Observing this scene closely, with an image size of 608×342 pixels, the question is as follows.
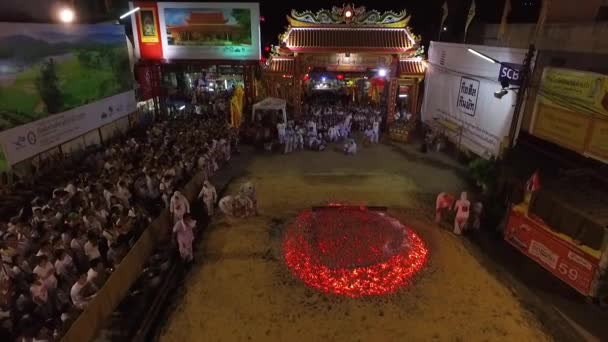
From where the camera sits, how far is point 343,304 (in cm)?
709

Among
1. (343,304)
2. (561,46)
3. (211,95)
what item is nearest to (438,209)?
(343,304)

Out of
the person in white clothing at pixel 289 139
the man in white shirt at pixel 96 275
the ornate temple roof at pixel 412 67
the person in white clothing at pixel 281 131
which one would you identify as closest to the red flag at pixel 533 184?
the man in white shirt at pixel 96 275

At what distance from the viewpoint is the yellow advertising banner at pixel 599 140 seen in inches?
350

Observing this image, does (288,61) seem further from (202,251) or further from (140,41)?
(202,251)

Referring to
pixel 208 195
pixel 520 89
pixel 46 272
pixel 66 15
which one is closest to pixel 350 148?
pixel 520 89

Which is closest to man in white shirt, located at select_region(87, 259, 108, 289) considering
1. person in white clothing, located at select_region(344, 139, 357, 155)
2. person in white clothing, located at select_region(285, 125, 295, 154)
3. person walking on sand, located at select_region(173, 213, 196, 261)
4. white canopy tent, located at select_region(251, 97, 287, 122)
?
person walking on sand, located at select_region(173, 213, 196, 261)

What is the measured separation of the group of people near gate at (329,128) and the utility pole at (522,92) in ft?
19.4

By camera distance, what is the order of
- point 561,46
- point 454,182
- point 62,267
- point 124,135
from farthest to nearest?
point 124,135
point 454,182
point 561,46
point 62,267

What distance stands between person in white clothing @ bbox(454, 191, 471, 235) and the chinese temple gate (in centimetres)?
984

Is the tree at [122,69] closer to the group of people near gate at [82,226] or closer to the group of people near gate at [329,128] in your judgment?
the group of people near gate at [82,226]

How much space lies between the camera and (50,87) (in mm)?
12133

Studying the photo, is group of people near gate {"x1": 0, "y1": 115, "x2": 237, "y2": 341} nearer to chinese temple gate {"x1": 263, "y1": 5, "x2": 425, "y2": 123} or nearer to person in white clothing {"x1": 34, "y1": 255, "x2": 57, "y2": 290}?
person in white clothing {"x1": 34, "y1": 255, "x2": 57, "y2": 290}

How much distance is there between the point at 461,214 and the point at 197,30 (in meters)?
14.9

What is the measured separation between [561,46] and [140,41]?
17.4m
